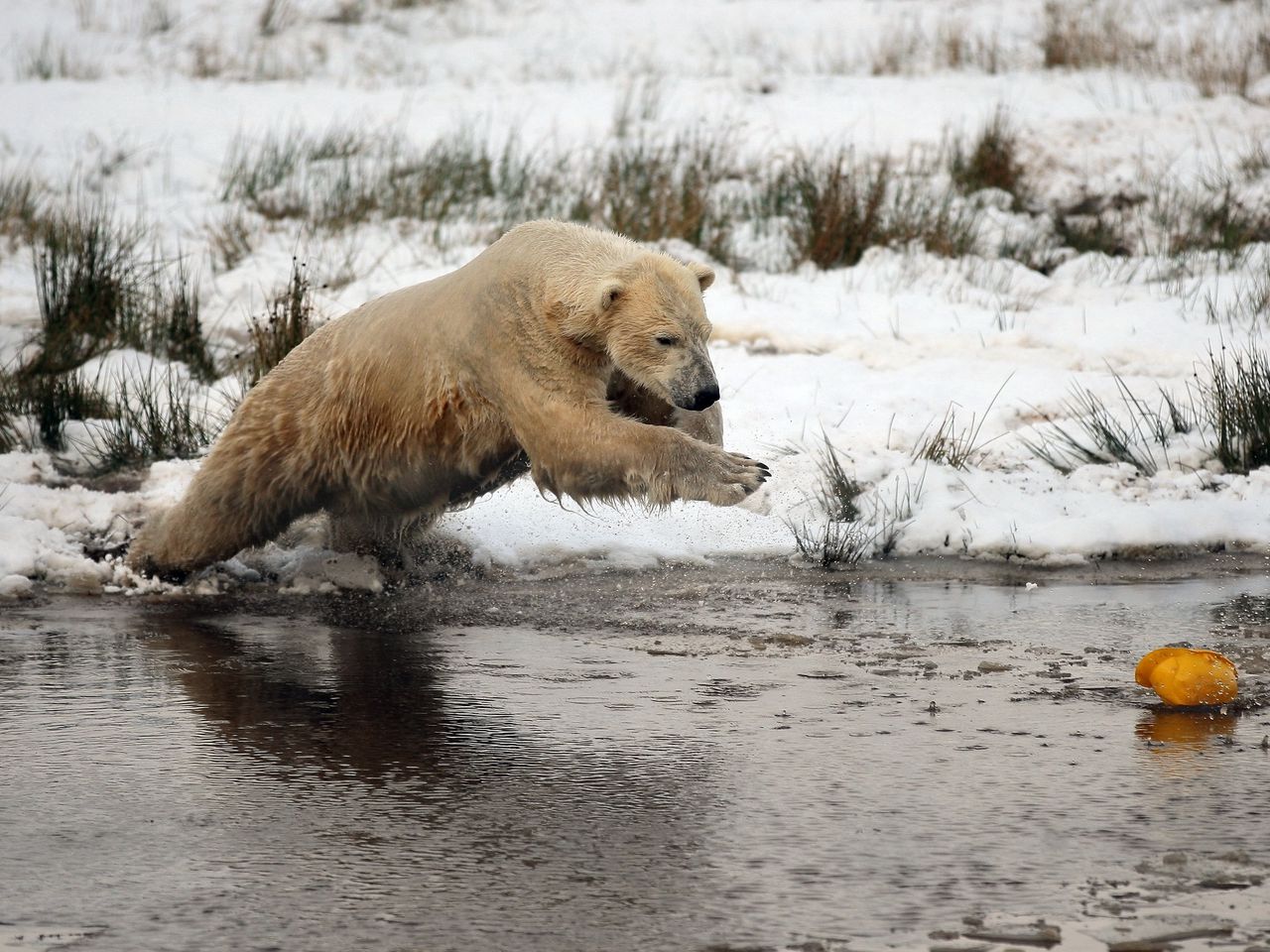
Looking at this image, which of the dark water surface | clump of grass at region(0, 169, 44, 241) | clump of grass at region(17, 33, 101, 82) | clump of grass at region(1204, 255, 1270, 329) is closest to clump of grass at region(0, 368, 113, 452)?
the dark water surface

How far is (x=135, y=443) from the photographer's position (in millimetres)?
7410

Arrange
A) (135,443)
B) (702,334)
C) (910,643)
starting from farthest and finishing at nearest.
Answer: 1. (135,443)
2. (702,334)
3. (910,643)

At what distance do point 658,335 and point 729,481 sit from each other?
19.6 inches

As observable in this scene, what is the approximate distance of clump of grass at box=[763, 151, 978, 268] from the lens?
10703 mm

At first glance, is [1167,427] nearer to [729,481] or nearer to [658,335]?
[729,481]

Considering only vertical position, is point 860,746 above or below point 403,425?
below

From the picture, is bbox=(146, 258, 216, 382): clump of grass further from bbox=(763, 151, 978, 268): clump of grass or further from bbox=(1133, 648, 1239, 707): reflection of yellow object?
bbox=(1133, 648, 1239, 707): reflection of yellow object

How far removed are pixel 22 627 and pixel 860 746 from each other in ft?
9.36

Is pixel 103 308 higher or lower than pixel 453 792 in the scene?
higher

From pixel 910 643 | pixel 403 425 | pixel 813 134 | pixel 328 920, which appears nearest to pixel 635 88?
pixel 813 134

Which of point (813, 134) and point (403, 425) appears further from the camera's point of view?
point (813, 134)

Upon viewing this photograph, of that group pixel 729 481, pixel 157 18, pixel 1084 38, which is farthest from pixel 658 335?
pixel 157 18

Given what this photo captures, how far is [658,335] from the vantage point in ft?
16.0

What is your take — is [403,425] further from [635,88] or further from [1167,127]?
[635,88]
